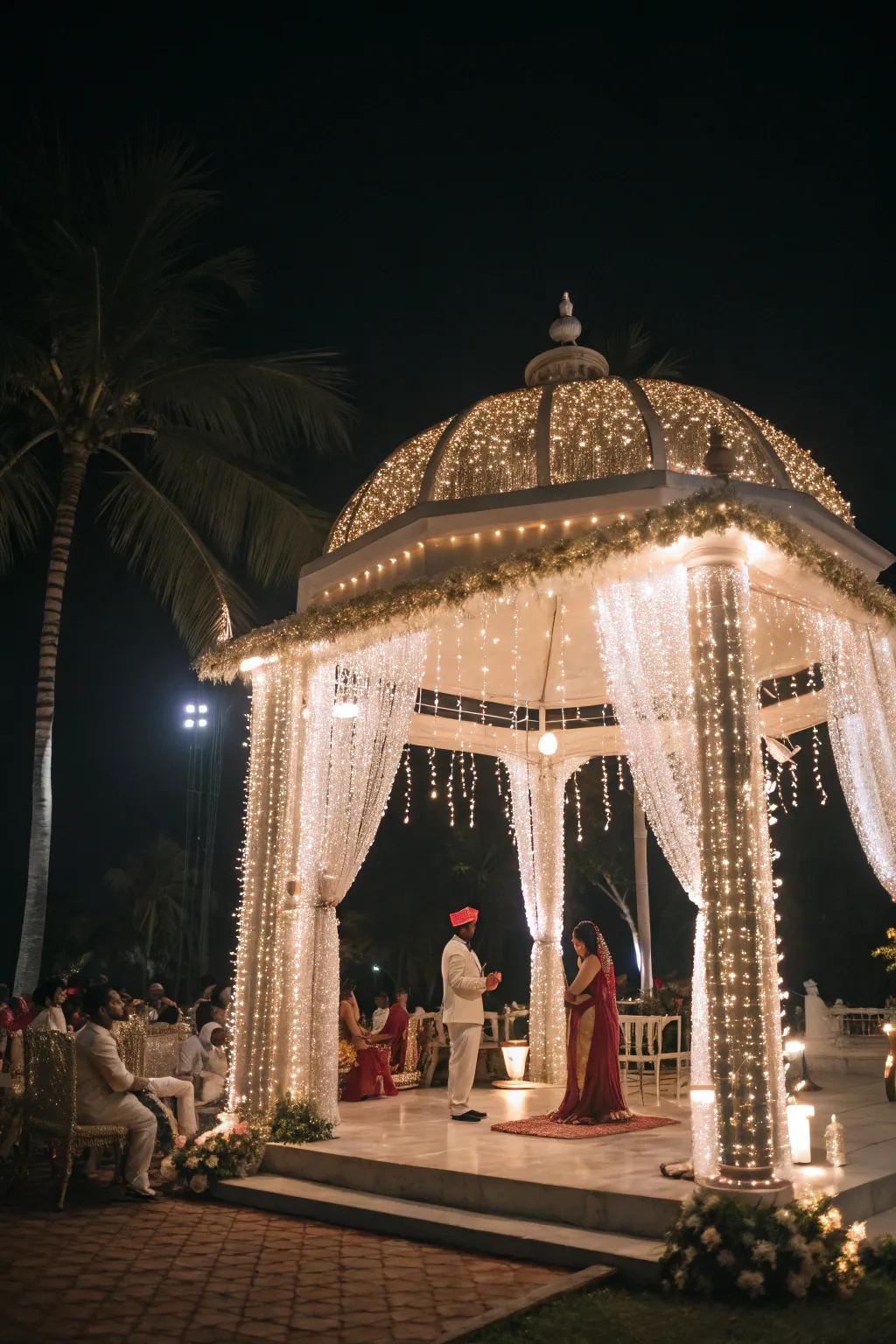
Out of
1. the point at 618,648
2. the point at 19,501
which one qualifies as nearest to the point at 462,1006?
the point at 618,648

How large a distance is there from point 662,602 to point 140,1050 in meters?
5.02

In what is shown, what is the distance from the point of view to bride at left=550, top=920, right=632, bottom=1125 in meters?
8.28

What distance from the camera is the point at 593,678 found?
11.0 m

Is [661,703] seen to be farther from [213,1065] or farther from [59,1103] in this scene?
[213,1065]

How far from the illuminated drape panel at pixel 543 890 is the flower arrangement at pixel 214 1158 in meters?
4.12

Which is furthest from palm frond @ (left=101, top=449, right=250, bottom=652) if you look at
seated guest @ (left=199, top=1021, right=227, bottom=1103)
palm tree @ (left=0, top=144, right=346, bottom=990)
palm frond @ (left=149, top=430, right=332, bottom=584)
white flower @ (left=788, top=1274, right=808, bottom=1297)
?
white flower @ (left=788, top=1274, right=808, bottom=1297)

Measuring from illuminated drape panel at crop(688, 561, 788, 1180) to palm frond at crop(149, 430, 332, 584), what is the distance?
267 inches

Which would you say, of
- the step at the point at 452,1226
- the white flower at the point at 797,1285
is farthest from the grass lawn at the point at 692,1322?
the step at the point at 452,1226

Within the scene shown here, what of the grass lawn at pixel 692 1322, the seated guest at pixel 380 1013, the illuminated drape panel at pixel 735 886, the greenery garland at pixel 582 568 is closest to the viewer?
the grass lawn at pixel 692 1322

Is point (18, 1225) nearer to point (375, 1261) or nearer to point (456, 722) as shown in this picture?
point (375, 1261)

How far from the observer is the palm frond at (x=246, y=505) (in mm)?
12141

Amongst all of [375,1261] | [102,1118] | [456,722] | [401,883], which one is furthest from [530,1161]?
[401,883]

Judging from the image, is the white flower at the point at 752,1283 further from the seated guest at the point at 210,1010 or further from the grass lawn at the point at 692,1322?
the seated guest at the point at 210,1010

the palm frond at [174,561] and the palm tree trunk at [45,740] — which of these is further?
the palm frond at [174,561]
